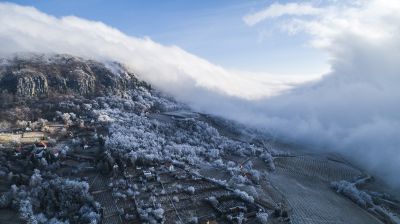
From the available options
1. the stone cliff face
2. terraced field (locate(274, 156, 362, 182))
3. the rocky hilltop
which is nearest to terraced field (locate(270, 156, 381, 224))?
terraced field (locate(274, 156, 362, 182))

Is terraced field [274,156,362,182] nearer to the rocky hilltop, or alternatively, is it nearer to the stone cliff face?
the rocky hilltop

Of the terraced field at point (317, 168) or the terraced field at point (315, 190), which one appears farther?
the terraced field at point (317, 168)

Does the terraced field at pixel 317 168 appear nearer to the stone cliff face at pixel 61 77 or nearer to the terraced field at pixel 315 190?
the terraced field at pixel 315 190

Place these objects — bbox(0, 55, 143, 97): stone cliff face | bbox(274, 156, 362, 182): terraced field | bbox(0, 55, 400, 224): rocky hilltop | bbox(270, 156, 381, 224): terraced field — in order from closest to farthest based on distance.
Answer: bbox(0, 55, 400, 224): rocky hilltop → bbox(270, 156, 381, 224): terraced field → bbox(274, 156, 362, 182): terraced field → bbox(0, 55, 143, 97): stone cliff face

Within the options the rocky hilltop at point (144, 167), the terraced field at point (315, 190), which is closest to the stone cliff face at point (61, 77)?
the rocky hilltop at point (144, 167)

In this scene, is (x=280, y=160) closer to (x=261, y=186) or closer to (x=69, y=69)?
(x=261, y=186)

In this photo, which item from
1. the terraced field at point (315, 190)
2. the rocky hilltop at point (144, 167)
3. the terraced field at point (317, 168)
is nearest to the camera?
the rocky hilltop at point (144, 167)

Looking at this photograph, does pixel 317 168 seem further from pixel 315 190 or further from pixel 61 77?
pixel 61 77

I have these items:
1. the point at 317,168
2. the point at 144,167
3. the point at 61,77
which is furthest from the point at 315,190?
the point at 61,77

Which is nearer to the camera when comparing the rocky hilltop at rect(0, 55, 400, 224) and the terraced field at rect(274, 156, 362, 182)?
the rocky hilltop at rect(0, 55, 400, 224)
